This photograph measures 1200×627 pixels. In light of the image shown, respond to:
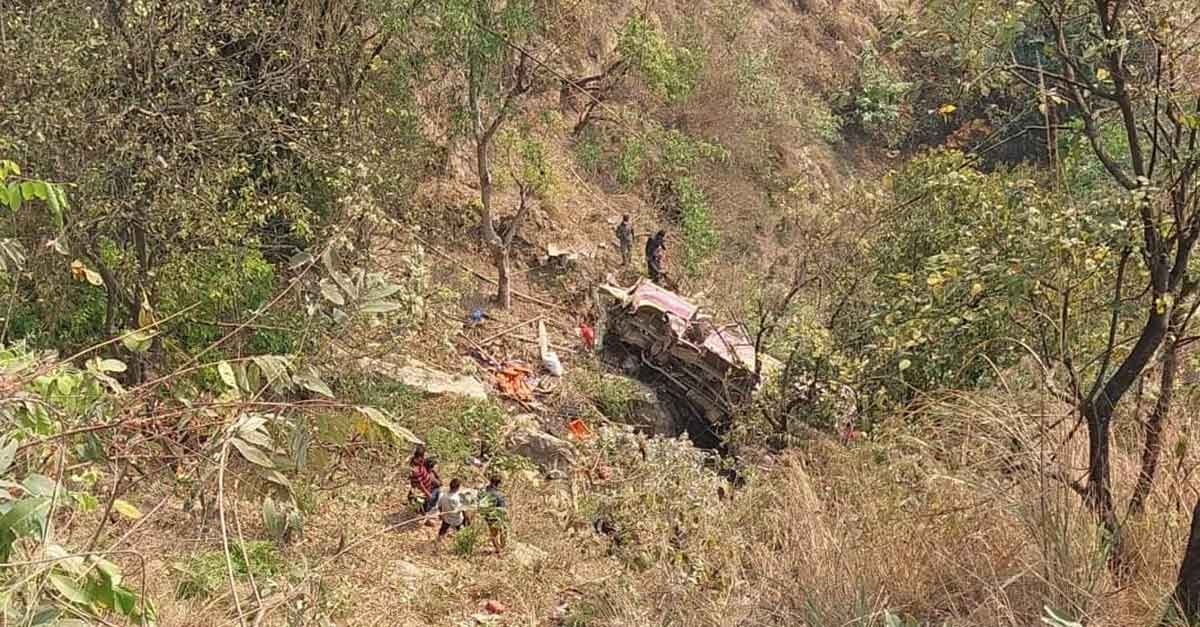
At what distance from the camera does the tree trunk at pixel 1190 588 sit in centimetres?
229

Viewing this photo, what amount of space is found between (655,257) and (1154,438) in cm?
1085

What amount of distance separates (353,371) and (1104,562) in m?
6.00

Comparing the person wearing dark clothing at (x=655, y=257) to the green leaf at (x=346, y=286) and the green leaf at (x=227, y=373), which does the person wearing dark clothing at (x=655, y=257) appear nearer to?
the green leaf at (x=346, y=286)

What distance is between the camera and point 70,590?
1.52 meters

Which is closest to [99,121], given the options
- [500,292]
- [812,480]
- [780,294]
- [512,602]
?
[512,602]

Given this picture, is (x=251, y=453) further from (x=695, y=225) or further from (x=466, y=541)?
(x=695, y=225)

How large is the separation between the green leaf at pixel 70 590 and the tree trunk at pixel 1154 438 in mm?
2892

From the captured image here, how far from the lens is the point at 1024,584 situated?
2.60m

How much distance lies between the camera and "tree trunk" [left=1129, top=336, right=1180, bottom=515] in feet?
9.48

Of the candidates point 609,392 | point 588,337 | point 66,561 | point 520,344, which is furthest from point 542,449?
point 66,561

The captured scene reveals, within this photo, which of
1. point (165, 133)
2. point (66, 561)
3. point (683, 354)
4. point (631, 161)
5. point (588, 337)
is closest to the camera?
point (66, 561)

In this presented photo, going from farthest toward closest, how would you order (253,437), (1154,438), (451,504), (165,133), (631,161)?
(631,161) < (451,504) < (165,133) < (1154,438) < (253,437)

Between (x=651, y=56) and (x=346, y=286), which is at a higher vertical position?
(x=651, y=56)

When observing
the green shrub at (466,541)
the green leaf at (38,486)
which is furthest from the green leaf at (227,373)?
the green shrub at (466,541)
